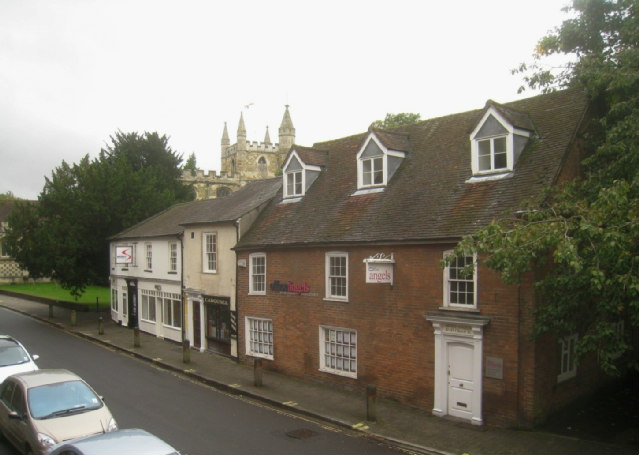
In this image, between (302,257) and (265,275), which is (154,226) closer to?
(265,275)

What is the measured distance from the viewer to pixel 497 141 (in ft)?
49.9

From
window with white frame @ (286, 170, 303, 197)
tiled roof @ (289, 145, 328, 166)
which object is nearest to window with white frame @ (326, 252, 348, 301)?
window with white frame @ (286, 170, 303, 197)

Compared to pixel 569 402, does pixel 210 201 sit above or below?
above

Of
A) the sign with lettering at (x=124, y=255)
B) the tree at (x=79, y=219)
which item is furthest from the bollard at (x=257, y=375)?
the tree at (x=79, y=219)

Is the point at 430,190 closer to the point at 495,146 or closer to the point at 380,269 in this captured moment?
the point at 495,146

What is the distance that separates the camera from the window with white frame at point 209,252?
23.2 metres

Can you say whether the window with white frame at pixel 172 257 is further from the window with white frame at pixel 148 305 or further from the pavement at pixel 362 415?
the pavement at pixel 362 415

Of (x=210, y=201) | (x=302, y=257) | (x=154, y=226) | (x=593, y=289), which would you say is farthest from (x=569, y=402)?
(x=154, y=226)

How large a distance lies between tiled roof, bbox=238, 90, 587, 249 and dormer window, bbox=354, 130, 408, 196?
302 millimetres

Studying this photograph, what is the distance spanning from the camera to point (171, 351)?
24.0 m

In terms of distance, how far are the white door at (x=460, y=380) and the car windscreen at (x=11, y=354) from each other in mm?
12283

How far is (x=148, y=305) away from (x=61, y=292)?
2545 centimetres

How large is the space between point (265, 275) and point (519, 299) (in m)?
10.2

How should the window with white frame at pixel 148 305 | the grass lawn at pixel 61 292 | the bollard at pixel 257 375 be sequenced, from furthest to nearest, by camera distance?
the grass lawn at pixel 61 292, the window with white frame at pixel 148 305, the bollard at pixel 257 375
